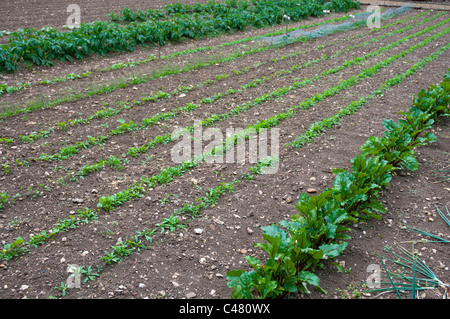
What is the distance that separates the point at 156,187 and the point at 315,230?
1935 millimetres

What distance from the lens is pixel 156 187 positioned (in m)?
4.21

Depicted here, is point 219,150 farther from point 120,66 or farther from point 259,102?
point 120,66

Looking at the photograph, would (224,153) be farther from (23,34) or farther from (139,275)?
(23,34)

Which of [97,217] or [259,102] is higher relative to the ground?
[259,102]

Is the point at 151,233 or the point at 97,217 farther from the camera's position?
the point at 97,217

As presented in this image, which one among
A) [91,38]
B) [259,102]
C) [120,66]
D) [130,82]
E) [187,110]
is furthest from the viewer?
[91,38]

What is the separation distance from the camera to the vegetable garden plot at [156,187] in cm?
317

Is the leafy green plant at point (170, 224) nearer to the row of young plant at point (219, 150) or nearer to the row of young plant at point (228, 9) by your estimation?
the row of young plant at point (219, 150)

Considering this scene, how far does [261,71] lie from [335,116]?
2.37 metres

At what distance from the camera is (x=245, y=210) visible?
12.9ft

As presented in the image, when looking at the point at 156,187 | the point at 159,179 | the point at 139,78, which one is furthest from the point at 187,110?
the point at 156,187

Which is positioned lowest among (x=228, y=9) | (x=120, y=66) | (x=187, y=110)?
(x=187, y=110)

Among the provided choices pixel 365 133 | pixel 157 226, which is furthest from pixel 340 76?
pixel 157 226
